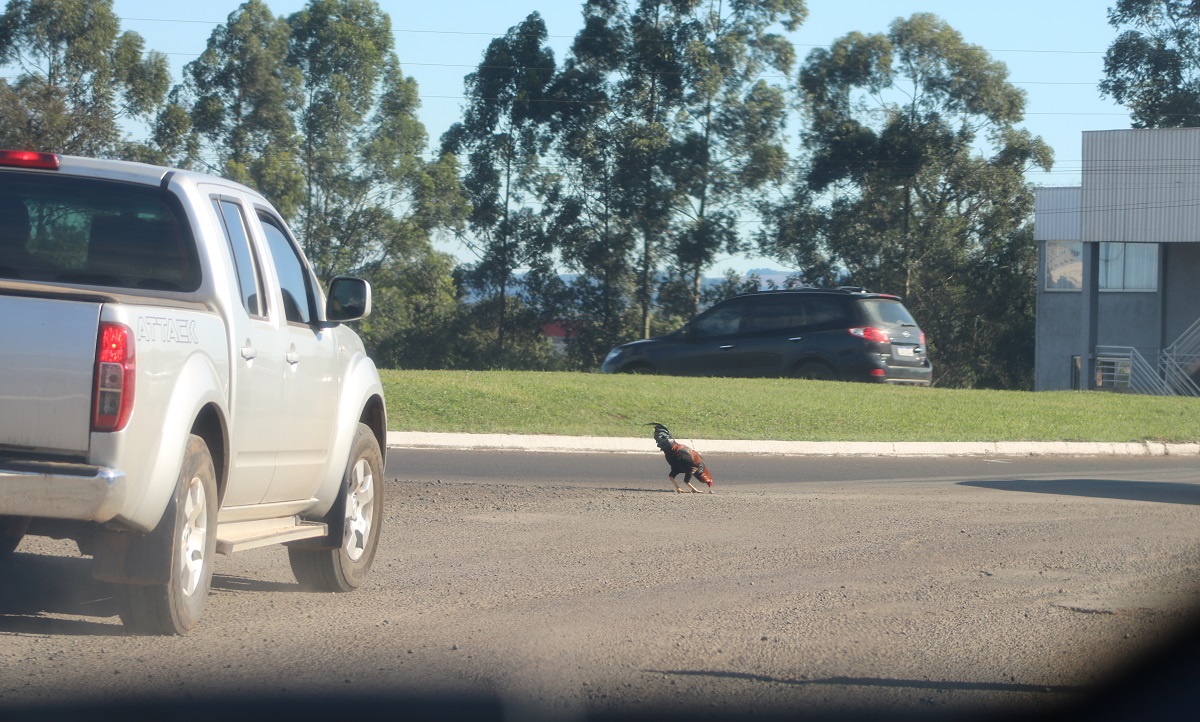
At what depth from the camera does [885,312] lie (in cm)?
2195

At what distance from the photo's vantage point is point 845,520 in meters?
10.3

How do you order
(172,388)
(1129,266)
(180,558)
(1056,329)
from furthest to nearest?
(1056,329), (1129,266), (180,558), (172,388)

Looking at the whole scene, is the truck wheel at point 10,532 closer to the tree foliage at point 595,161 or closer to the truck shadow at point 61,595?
the truck shadow at point 61,595

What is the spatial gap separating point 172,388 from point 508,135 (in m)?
42.9

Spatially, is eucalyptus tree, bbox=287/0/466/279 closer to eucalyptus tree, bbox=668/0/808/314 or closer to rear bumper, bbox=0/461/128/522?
eucalyptus tree, bbox=668/0/808/314

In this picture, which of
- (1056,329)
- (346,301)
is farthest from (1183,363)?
(346,301)

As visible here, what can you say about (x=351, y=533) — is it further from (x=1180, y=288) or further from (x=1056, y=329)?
(x=1056, y=329)

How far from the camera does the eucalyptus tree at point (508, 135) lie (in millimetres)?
46844

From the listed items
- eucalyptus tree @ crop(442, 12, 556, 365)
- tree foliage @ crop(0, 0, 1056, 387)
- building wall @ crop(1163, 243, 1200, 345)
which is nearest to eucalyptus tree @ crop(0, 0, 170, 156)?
tree foliage @ crop(0, 0, 1056, 387)

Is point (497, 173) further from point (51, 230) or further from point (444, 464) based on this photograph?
point (51, 230)

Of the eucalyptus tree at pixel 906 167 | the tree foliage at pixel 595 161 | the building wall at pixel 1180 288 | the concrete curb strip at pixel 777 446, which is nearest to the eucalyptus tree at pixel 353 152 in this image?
the tree foliage at pixel 595 161

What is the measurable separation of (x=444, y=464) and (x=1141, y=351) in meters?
31.1

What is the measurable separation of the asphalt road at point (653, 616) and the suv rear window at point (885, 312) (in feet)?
34.2

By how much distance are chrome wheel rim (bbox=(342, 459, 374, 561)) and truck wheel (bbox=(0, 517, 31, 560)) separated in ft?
5.06
